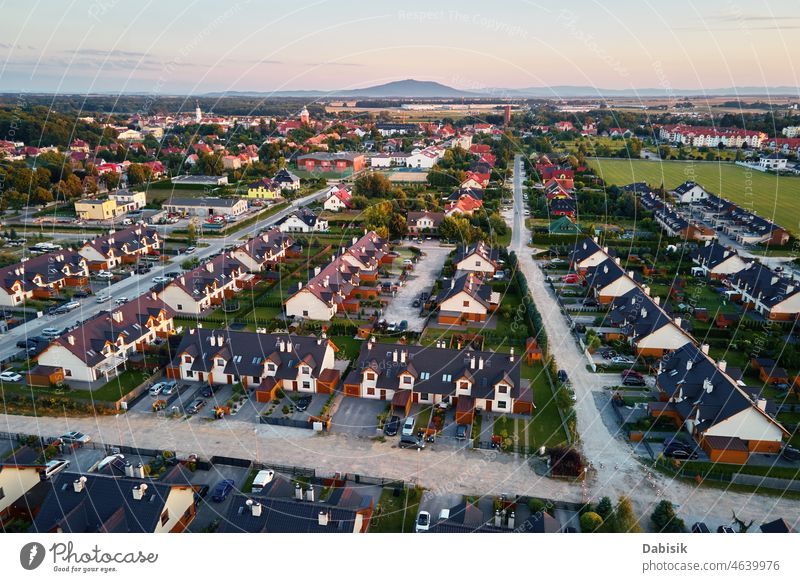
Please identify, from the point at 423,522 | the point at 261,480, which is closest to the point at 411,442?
the point at 423,522

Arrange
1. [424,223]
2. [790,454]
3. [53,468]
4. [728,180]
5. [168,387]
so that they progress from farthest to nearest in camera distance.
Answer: [728,180], [424,223], [168,387], [790,454], [53,468]

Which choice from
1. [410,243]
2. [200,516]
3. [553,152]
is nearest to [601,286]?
[410,243]

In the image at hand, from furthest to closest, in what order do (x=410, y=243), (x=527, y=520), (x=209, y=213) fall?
(x=209, y=213) → (x=410, y=243) → (x=527, y=520)

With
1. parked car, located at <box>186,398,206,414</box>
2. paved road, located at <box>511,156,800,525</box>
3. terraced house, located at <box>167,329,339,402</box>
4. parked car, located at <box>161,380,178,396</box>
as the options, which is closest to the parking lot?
terraced house, located at <box>167,329,339,402</box>

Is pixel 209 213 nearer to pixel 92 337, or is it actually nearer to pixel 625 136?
pixel 92 337

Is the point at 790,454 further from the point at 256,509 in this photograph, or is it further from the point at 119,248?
the point at 119,248

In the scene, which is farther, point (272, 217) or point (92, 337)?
point (272, 217)
